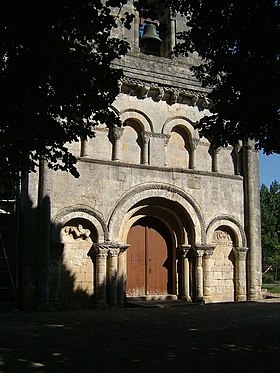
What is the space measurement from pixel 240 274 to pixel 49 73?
11.6 meters

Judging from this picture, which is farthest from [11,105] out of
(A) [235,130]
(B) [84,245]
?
(B) [84,245]

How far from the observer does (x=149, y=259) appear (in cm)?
1623

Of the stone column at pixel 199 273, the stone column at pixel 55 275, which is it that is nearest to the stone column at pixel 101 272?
the stone column at pixel 55 275

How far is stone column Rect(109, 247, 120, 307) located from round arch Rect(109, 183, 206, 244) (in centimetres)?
38

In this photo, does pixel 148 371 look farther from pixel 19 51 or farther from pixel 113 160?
pixel 113 160

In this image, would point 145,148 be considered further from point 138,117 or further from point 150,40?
point 150,40

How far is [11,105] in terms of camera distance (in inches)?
280

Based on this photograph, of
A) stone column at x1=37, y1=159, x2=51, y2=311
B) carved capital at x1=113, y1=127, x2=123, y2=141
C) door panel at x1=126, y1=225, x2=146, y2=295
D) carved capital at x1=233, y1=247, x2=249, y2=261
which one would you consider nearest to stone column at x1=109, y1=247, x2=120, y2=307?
door panel at x1=126, y1=225, x2=146, y2=295

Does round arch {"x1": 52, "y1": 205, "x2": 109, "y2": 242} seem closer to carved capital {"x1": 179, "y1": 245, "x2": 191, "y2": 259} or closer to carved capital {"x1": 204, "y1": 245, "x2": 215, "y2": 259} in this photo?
carved capital {"x1": 179, "y1": 245, "x2": 191, "y2": 259}

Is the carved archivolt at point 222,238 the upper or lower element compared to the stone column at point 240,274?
upper

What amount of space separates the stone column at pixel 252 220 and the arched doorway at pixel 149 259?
2.65m

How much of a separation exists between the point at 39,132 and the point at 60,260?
7.28 metres

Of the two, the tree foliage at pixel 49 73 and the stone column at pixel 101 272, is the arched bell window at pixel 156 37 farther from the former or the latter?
the tree foliage at pixel 49 73

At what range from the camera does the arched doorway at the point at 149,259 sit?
16.0 meters
